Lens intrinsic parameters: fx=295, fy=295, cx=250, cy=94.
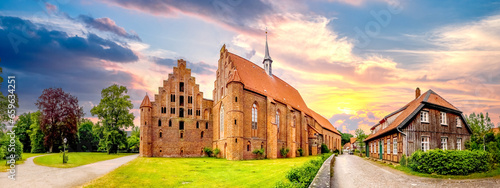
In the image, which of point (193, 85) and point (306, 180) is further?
point (193, 85)

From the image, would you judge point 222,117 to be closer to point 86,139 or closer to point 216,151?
point 216,151

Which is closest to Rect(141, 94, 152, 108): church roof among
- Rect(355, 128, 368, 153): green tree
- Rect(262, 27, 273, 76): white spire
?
Rect(262, 27, 273, 76): white spire

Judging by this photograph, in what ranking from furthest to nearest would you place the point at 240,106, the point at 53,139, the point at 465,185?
1. the point at 240,106
2. the point at 53,139
3. the point at 465,185

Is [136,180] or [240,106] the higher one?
[240,106]

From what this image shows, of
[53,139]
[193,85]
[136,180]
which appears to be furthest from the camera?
[193,85]

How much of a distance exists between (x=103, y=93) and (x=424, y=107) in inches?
1941

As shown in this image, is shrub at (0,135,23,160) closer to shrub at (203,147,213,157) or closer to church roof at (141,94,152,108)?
church roof at (141,94,152,108)

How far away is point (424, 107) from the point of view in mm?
25984

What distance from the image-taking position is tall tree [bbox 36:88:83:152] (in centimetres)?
3706

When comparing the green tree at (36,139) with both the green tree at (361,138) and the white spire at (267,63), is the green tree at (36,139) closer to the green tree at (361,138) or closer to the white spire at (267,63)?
the white spire at (267,63)

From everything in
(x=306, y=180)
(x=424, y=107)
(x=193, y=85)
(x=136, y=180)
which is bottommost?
(x=136, y=180)

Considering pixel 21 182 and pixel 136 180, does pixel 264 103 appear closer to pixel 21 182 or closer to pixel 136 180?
pixel 136 180

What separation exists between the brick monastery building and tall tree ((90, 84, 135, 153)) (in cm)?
1040

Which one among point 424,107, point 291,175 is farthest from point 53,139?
point 424,107
